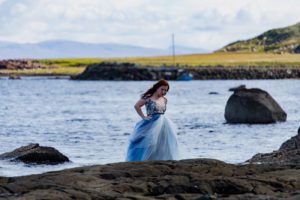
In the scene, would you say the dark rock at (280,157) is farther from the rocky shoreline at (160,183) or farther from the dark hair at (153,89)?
the rocky shoreline at (160,183)

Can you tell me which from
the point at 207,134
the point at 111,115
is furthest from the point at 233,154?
the point at 111,115

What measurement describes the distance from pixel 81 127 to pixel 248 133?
9921mm

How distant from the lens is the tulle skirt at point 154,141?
57.5 ft

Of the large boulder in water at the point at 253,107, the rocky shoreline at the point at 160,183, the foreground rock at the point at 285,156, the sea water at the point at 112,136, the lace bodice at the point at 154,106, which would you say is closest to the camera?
the rocky shoreline at the point at 160,183

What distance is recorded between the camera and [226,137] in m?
34.4

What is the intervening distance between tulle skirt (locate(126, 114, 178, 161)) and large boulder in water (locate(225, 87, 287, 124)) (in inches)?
821

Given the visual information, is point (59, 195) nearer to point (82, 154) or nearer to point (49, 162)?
point (49, 162)

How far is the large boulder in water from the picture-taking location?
3859 centimetres

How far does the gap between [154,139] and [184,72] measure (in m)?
144

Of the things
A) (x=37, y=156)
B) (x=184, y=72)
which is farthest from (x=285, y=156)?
(x=184, y=72)

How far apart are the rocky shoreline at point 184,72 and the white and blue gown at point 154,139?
14106cm

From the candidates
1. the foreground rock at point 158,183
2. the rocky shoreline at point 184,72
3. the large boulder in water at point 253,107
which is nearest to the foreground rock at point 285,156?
the foreground rock at point 158,183

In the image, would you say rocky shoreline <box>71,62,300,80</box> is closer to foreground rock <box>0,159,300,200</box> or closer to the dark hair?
the dark hair

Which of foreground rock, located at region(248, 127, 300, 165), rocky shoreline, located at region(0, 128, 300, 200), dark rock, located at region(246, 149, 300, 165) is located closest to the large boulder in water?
foreground rock, located at region(248, 127, 300, 165)
